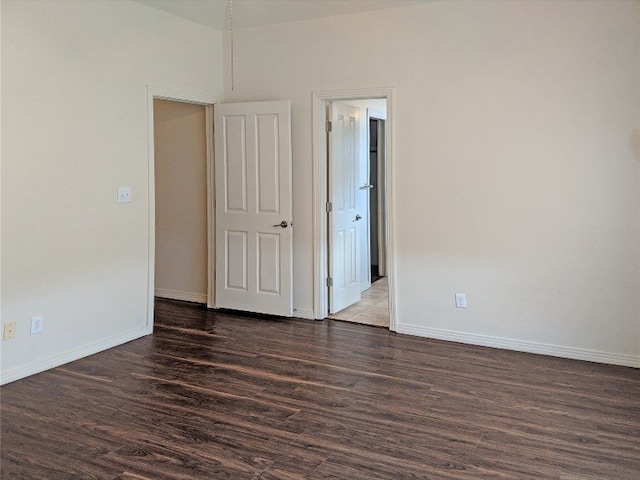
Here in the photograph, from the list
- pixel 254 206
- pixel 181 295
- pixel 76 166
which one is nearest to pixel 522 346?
pixel 254 206

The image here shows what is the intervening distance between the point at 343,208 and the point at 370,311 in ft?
3.46

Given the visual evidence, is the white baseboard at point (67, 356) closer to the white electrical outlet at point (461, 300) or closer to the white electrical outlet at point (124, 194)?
the white electrical outlet at point (124, 194)

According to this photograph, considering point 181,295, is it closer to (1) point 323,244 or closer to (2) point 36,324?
(1) point 323,244

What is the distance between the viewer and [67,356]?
419 cm

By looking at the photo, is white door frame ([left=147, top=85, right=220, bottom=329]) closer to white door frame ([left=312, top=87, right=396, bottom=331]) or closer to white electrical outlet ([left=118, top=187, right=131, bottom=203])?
white electrical outlet ([left=118, top=187, right=131, bottom=203])

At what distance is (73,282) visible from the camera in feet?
13.9

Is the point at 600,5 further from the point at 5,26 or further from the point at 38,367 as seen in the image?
the point at 38,367

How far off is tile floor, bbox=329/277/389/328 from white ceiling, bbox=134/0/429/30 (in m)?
2.73

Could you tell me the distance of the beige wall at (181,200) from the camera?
591 centimetres

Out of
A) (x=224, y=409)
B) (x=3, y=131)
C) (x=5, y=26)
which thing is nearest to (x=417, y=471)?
(x=224, y=409)

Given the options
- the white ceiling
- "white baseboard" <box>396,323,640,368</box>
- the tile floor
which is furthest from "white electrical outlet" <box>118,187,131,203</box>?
"white baseboard" <box>396,323,640,368</box>

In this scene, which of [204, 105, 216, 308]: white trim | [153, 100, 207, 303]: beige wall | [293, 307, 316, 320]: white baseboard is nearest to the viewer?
[293, 307, 316, 320]: white baseboard

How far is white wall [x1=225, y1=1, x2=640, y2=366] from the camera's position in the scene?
4.06m

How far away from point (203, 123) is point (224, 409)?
3345 millimetres
